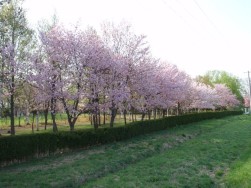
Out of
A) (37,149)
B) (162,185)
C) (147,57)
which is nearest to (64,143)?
(37,149)

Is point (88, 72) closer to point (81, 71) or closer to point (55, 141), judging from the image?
point (81, 71)

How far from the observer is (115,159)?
14.6 meters

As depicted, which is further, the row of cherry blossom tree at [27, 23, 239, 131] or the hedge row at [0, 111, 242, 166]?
the row of cherry blossom tree at [27, 23, 239, 131]

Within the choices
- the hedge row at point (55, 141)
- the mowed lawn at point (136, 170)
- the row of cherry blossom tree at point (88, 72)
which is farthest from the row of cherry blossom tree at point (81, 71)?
the mowed lawn at point (136, 170)

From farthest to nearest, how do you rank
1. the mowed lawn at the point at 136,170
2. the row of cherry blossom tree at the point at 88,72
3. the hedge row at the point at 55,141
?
1. the row of cherry blossom tree at the point at 88,72
2. the hedge row at the point at 55,141
3. the mowed lawn at the point at 136,170

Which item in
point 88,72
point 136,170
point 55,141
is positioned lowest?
point 136,170

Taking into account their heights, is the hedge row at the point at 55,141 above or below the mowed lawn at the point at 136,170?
above

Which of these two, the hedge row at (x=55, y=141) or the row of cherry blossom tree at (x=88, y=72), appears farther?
the row of cherry blossom tree at (x=88, y=72)

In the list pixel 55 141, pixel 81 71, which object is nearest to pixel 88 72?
pixel 81 71

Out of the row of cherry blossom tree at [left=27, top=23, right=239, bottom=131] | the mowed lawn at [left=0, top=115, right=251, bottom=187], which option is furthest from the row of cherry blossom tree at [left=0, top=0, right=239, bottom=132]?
the mowed lawn at [left=0, top=115, right=251, bottom=187]

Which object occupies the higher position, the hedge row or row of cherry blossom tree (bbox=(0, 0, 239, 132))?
row of cherry blossom tree (bbox=(0, 0, 239, 132))

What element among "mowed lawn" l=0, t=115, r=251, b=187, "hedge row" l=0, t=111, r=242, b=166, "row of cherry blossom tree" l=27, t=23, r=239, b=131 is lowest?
"mowed lawn" l=0, t=115, r=251, b=187

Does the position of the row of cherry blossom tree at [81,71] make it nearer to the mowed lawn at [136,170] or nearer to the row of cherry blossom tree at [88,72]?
the row of cherry blossom tree at [88,72]

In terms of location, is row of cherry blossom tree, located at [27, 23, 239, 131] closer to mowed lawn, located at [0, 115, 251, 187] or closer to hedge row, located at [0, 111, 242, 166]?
hedge row, located at [0, 111, 242, 166]
